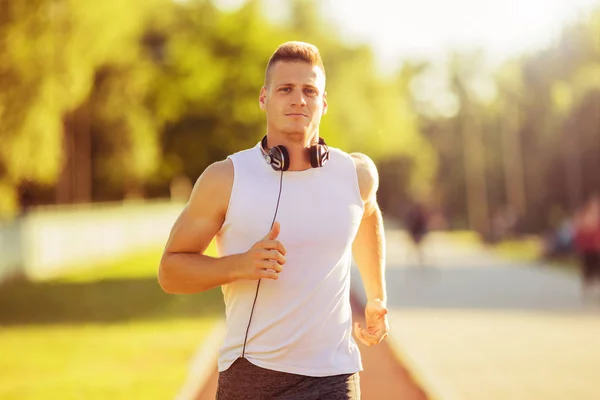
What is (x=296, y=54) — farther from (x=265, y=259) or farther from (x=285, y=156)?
(x=265, y=259)

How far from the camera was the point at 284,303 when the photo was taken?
314cm

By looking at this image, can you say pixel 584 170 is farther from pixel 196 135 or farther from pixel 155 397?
pixel 155 397

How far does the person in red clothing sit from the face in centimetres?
1493

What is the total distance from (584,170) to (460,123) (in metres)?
61.4

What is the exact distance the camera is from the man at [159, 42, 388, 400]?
3141 millimetres

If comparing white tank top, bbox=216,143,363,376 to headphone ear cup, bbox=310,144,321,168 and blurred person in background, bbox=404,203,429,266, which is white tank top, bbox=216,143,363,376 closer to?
headphone ear cup, bbox=310,144,321,168

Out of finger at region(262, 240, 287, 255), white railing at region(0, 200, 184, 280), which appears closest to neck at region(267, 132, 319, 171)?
finger at region(262, 240, 287, 255)

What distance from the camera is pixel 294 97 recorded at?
323 centimetres

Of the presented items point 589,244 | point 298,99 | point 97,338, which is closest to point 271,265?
point 298,99

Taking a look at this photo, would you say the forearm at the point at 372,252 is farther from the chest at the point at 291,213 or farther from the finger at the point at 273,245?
the finger at the point at 273,245

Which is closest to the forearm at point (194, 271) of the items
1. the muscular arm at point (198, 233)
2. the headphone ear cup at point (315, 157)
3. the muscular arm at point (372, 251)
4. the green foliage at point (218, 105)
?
the muscular arm at point (198, 233)

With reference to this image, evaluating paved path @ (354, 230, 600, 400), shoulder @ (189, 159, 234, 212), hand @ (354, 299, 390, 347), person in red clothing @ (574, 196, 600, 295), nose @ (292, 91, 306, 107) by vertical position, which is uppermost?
nose @ (292, 91, 306, 107)

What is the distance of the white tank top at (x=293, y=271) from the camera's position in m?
3.14

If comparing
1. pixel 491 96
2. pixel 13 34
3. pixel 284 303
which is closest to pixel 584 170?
pixel 13 34
